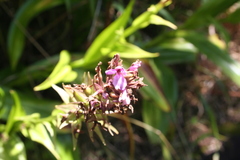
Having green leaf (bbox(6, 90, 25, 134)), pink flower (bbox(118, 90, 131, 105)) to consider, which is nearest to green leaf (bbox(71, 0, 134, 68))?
green leaf (bbox(6, 90, 25, 134))

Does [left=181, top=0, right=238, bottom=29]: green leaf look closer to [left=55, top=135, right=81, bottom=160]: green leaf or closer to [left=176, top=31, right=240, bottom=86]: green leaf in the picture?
[left=176, top=31, right=240, bottom=86]: green leaf

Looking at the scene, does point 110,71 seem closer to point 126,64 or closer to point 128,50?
point 128,50

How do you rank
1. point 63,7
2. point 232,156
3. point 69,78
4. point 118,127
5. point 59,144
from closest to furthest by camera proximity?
point 69,78 → point 59,144 → point 63,7 → point 118,127 → point 232,156

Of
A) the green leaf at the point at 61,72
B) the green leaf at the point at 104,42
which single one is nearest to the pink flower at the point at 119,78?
the green leaf at the point at 61,72

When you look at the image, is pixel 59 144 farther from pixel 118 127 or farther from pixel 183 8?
pixel 183 8

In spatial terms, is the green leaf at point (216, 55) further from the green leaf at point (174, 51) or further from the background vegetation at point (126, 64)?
the green leaf at point (174, 51)

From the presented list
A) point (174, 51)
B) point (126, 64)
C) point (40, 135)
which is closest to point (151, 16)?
point (126, 64)

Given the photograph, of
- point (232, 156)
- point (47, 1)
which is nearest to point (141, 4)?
point (47, 1)
